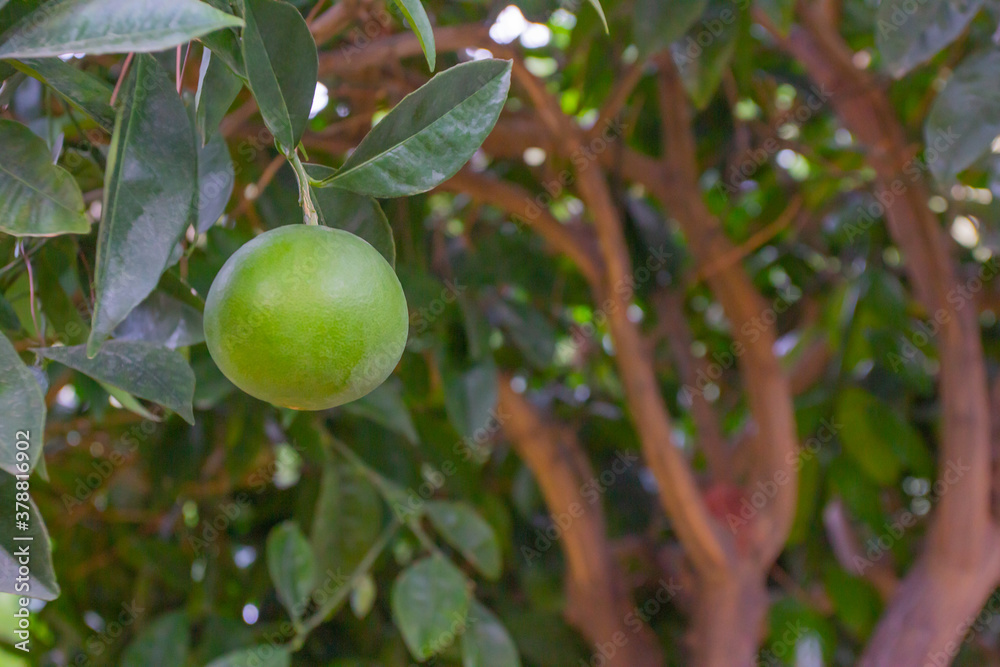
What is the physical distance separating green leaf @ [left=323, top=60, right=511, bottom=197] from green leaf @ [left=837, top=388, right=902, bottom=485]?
100 cm

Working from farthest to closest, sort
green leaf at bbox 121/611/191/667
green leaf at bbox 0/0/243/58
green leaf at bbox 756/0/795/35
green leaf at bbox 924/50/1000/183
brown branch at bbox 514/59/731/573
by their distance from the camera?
brown branch at bbox 514/59/731/573 < green leaf at bbox 121/611/191/667 < green leaf at bbox 756/0/795/35 < green leaf at bbox 924/50/1000/183 < green leaf at bbox 0/0/243/58

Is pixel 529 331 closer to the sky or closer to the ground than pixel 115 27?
closer to the ground

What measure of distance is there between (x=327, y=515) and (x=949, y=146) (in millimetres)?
675

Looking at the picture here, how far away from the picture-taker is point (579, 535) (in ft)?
3.82

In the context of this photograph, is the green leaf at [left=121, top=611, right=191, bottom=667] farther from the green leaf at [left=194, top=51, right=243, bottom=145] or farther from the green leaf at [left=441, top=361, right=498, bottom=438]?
the green leaf at [left=194, top=51, right=243, bottom=145]

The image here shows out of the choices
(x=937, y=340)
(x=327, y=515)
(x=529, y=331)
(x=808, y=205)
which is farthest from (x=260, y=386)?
(x=808, y=205)

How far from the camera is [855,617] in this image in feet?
4.23

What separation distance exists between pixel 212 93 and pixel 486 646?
583mm

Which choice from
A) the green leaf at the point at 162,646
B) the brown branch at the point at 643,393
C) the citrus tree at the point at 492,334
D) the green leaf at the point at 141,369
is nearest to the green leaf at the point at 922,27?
the citrus tree at the point at 492,334

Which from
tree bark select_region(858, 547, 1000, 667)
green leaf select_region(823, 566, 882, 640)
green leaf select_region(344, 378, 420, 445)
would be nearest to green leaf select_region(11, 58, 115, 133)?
green leaf select_region(344, 378, 420, 445)

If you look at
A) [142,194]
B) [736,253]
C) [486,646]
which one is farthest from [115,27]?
[736,253]

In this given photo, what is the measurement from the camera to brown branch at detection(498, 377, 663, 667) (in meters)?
1.15

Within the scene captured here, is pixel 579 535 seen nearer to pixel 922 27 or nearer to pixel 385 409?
pixel 385 409

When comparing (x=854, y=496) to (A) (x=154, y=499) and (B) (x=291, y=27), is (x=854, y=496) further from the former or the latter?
(B) (x=291, y=27)
